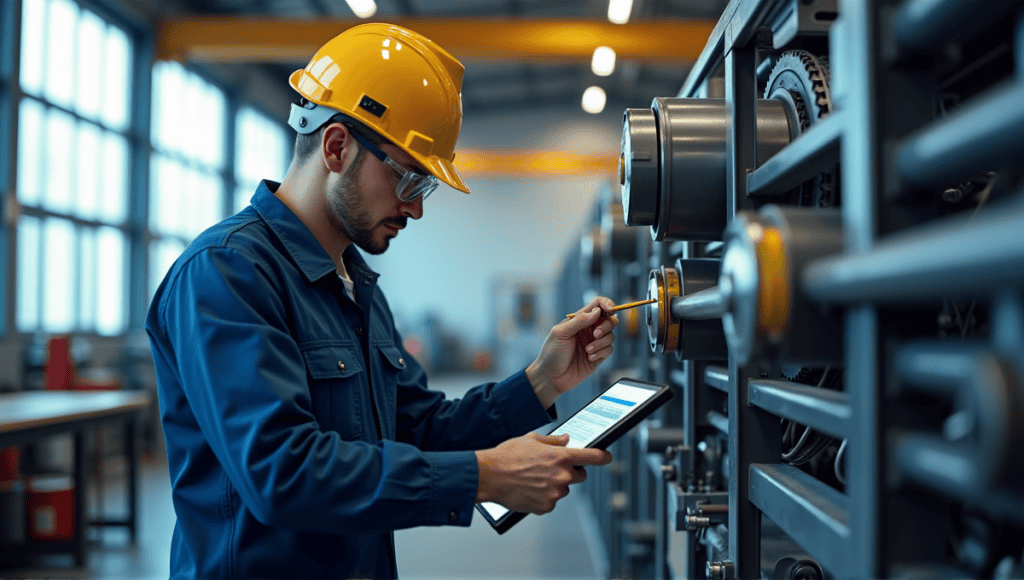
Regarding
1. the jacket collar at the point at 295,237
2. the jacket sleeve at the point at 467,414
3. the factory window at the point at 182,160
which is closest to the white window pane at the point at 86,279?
the factory window at the point at 182,160

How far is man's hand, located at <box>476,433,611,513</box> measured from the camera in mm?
1259

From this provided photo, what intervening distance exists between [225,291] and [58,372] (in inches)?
210

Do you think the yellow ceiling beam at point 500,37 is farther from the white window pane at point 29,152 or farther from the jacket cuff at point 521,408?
the jacket cuff at point 521,408

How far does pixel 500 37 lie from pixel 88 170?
4660 mm

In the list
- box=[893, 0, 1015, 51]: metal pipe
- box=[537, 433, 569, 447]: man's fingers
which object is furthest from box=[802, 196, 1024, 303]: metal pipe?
box=[537, 433, 569, 447]: man's fingers

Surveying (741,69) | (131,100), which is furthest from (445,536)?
(131,100)

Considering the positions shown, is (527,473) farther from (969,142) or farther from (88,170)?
(88,170)

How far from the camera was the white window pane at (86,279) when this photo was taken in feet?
25.7

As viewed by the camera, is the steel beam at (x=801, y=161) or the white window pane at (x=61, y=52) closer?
the steel beam at (x=801, y=161)

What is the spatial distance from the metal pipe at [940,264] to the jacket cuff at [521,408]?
1.16 meters

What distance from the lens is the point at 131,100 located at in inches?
344

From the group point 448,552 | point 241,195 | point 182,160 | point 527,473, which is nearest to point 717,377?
point 527,473

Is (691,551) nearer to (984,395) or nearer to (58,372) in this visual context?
(984,395)

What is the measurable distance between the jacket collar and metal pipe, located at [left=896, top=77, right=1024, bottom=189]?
1.06 meters
